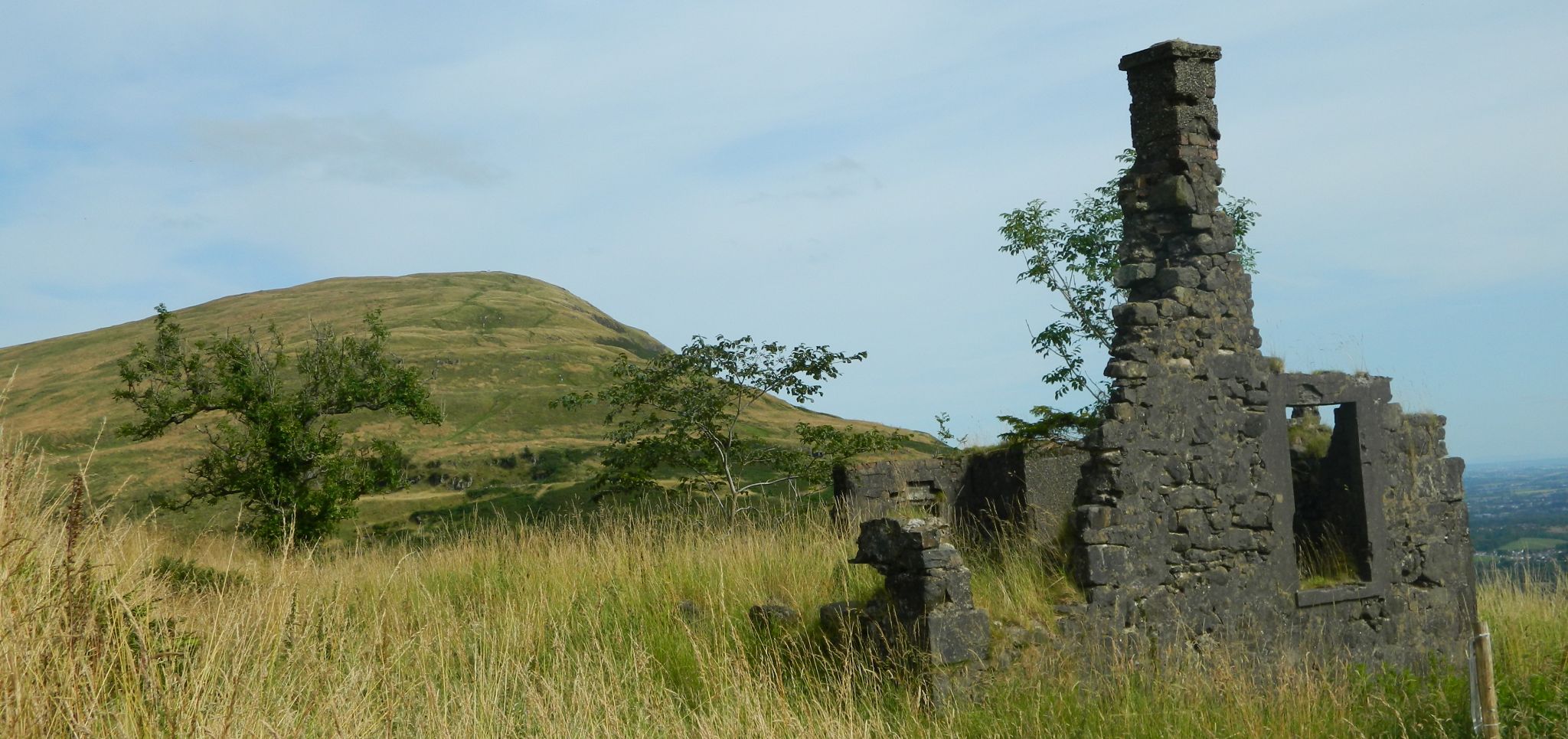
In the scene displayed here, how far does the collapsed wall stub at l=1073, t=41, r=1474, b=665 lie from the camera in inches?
337

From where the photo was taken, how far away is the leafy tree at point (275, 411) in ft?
58.1

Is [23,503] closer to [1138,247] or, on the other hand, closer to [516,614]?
[516,614]

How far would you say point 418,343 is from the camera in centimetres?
7675

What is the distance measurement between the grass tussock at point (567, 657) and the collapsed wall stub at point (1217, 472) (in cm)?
57

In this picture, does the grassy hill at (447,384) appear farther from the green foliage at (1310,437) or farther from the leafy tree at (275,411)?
the green foliage at (1310,437)

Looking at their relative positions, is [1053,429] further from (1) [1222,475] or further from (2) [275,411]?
(2) [275,411]

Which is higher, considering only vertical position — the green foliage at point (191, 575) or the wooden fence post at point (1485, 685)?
the green foliage at point (191, 575)

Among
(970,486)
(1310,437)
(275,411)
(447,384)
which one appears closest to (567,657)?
(970,486)

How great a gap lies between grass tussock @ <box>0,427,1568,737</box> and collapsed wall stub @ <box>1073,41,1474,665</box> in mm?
567

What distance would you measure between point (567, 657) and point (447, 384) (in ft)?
213

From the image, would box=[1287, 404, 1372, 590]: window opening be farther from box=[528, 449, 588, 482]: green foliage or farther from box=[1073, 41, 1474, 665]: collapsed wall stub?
box=[528, 449, 588, 482]: green foliage

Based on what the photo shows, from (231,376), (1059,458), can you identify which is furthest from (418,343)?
(1059,458)

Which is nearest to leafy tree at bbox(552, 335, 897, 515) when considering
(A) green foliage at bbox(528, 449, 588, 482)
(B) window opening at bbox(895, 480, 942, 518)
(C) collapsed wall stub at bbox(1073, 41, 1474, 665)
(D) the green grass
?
(B) window opening at bbox(895, 480, 942, 518)

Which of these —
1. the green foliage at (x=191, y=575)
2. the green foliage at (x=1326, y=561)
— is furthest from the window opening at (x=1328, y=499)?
the green foliage at (x=191, y=575)
